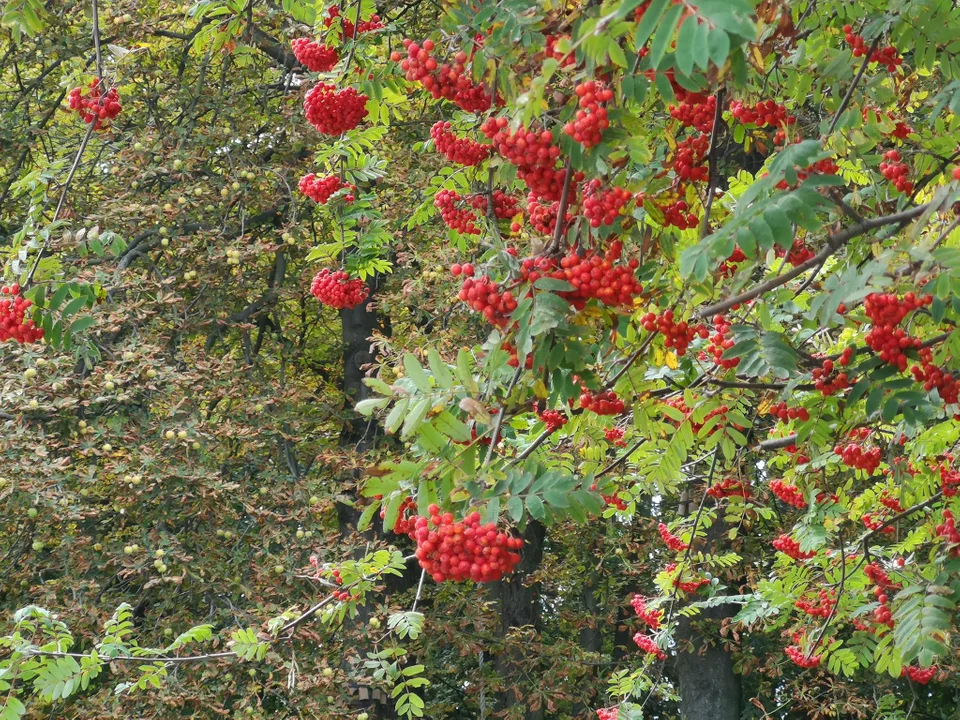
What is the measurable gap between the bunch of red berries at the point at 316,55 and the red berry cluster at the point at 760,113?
1658 millimetres

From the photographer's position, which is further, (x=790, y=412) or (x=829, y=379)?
(x=790, y=412)

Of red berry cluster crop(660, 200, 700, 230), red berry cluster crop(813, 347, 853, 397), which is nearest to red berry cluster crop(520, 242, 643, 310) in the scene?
red berry cluster crop(660, 200, 700, 230)

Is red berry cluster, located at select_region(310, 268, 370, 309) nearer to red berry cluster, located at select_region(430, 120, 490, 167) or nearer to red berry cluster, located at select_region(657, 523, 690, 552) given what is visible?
red berry cluster, located at select_region(430, 120, 490, 167)

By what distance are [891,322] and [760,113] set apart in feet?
2.51

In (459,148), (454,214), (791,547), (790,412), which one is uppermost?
(459,148)

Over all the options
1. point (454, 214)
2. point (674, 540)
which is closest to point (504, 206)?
point (454, 214)

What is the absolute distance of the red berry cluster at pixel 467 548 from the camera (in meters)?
2.43

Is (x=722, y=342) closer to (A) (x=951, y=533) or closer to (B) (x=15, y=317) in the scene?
(A) (x=951, y=533)

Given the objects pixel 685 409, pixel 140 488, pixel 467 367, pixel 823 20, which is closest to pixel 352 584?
pixel 685 409

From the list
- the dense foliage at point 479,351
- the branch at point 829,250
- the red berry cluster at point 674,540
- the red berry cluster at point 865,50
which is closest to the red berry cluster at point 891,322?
the dense foliage at point 479,351

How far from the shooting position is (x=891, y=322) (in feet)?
9.36

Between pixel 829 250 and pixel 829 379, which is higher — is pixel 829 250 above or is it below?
above

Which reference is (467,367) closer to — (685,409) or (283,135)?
(685,409)

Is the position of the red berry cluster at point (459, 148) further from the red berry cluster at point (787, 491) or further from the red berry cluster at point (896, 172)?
the red berry cluster at point (787, 491)
